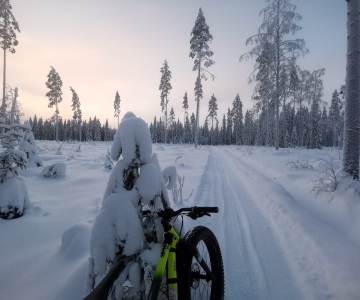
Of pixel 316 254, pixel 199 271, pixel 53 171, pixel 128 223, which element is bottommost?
pixel 316 254

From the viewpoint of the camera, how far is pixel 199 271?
2121mm

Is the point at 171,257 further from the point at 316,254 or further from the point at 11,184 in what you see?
the point at 11,184

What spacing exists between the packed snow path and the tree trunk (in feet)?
5.91

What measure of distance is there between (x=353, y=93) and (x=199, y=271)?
219 inches

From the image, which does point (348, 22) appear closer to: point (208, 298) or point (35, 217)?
point (208, 298)

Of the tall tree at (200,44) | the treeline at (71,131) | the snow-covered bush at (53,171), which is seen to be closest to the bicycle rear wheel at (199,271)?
the snow-covered bush at (53,171)

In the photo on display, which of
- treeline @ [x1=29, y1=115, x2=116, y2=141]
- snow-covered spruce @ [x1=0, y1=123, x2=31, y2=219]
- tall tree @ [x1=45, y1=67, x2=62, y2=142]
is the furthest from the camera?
treeline @ [x1=29, y1=115, x2=116, y2=141]

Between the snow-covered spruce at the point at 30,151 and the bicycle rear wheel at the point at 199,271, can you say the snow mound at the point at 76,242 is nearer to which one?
the bicycle rear wheel at the point at 199,271

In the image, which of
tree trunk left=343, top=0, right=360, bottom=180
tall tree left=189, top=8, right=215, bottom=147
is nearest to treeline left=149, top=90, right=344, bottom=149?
tall tree left=189, top=8, right=215, bottom=147

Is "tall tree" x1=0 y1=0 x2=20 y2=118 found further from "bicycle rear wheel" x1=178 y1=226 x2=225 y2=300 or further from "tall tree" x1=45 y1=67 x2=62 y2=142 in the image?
"bicycle rear wheel" x1=178 y1=226 x2=225 y2=300

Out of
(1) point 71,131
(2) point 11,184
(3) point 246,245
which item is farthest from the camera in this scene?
(1) point 71,131

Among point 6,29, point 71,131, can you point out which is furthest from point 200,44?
point 71,131

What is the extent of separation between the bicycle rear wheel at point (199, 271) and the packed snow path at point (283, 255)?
1.01 ft

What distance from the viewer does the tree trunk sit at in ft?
14.8
